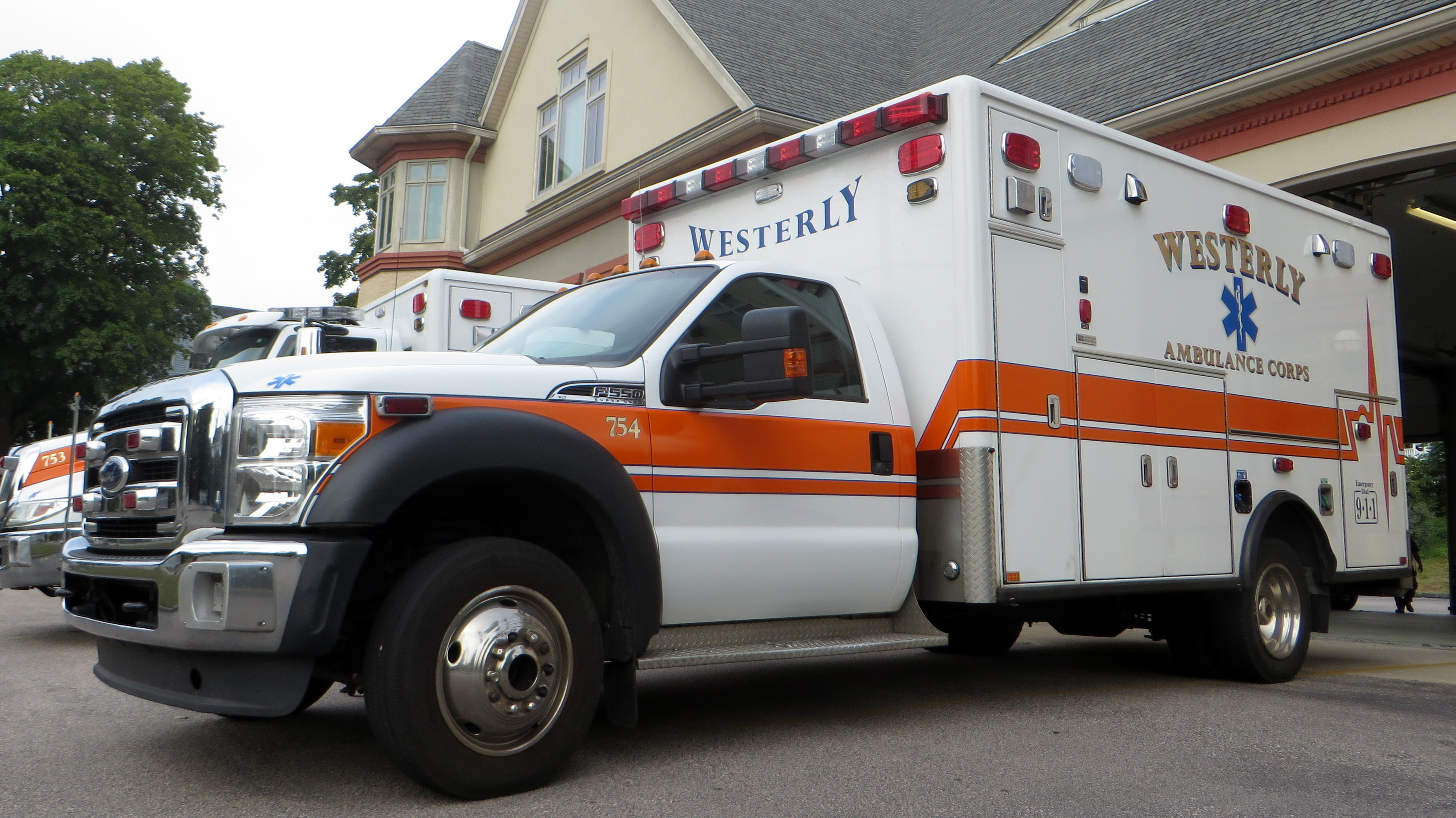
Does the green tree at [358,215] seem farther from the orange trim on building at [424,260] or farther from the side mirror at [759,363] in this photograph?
the side mirror at [759,363]

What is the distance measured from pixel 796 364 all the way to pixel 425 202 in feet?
68.9

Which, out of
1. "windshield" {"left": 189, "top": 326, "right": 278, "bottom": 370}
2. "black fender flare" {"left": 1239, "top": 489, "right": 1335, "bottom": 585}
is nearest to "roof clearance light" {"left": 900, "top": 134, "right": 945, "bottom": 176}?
"black fender flare" {"left": 1239, "top": 489, "right": 1335, "bottom": 585}

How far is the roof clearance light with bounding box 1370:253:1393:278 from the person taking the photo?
8.48m

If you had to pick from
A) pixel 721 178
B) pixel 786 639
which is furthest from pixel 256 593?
pixel 721 178

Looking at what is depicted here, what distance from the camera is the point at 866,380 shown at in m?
5.62

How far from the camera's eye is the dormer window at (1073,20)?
54.3 ft

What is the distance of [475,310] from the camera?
33.7ft

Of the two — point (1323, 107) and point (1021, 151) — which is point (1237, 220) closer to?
point (1021, 151)

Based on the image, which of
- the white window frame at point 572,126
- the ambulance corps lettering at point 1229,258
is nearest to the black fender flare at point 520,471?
the ambulance corps lettering at point 1229,258

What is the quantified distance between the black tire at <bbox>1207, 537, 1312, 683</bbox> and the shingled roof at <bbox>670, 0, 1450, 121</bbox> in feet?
19.3

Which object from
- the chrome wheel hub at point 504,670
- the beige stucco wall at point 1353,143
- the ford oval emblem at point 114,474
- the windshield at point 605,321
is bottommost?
the chrome wheel hub at point 504,670

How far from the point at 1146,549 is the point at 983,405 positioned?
1.47 metres

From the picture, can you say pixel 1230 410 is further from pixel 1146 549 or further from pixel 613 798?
→ pixel 613 798

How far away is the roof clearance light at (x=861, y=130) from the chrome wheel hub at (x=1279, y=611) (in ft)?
11.8
